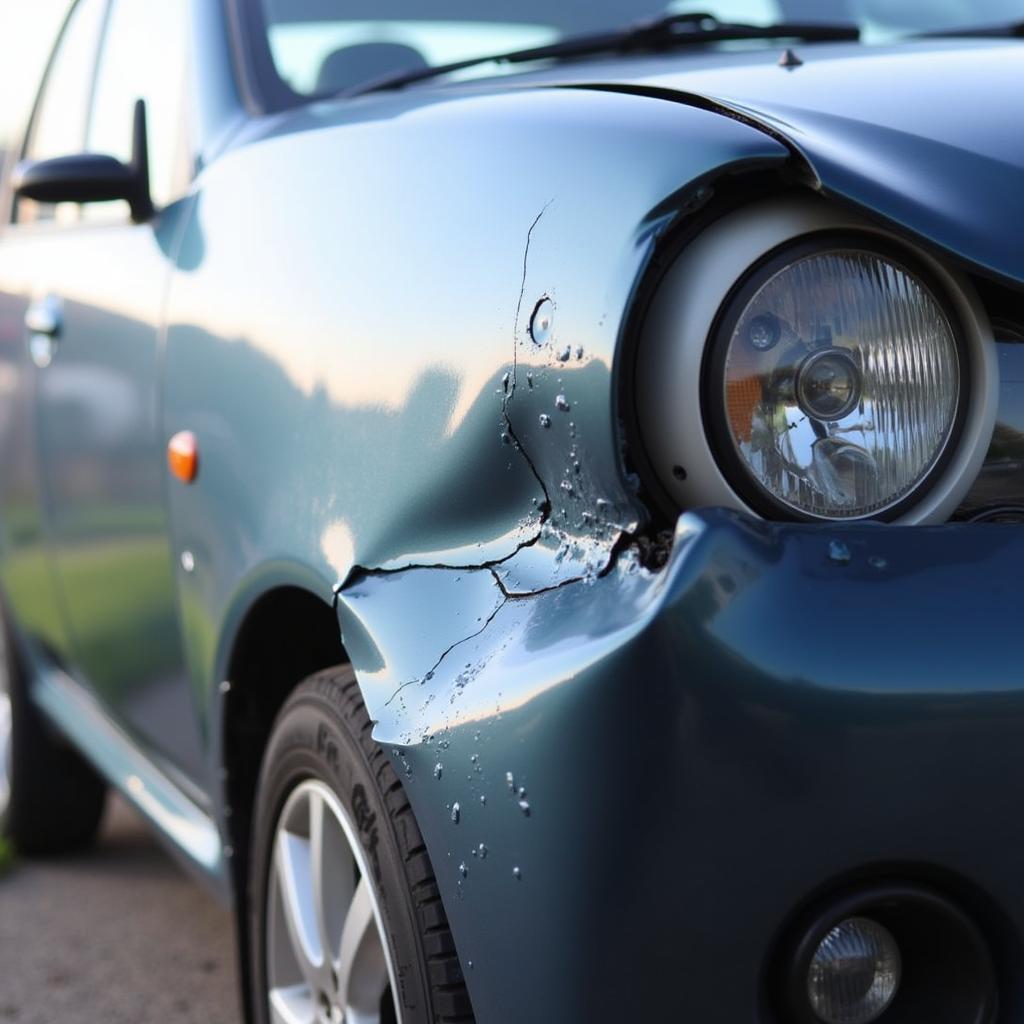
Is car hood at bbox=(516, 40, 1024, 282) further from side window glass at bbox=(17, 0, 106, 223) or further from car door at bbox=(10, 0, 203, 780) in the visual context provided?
side window glass at bbox=(17, 0, 106, 223)

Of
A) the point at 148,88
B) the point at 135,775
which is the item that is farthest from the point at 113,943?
the point at 148,88

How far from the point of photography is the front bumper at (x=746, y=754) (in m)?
1.19

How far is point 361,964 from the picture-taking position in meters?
1.68

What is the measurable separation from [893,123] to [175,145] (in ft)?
4.34

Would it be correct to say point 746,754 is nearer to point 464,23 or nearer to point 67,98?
point 464,23

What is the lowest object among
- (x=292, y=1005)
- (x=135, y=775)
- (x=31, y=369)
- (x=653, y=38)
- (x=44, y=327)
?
(x=135, y=775)

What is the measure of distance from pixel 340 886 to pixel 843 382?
791 millimetres

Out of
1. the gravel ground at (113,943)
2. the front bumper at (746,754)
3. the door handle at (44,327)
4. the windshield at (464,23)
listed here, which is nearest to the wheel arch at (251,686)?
the front bumper at (746,754)

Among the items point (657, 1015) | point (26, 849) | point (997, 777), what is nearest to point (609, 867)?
point (657, 1015)

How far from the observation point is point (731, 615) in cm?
119

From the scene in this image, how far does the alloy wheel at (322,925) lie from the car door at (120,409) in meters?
0.43

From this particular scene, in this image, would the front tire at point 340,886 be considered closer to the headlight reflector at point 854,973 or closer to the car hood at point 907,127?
the headlight reflector at point 854,973

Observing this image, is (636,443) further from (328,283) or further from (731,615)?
(328,283)

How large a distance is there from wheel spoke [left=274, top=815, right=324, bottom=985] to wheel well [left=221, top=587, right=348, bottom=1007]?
0.66ft
